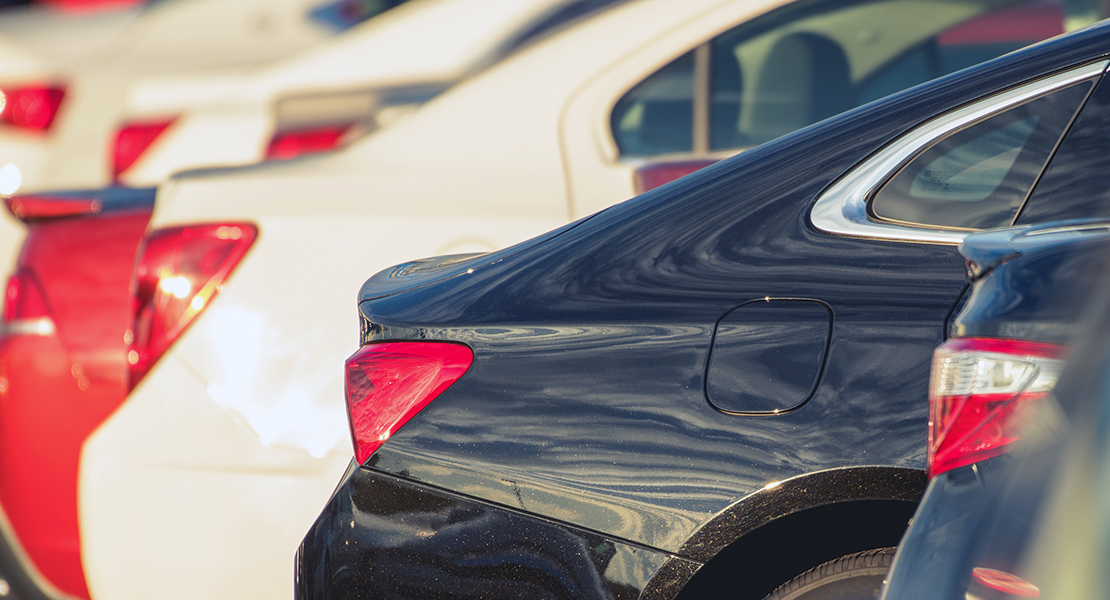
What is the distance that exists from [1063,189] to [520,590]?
1030 mm

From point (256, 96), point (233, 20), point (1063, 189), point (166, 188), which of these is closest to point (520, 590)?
point (1063, 189)

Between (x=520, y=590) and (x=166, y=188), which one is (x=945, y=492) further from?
(x=166, y=188)

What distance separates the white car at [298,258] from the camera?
243cm

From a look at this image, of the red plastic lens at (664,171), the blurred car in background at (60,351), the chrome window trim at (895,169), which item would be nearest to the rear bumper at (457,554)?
the chrome window trim at (895,169)

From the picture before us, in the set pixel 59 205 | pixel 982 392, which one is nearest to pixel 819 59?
pixel 59 205

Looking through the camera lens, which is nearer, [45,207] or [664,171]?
[664,171]

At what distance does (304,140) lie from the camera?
3.85 metres

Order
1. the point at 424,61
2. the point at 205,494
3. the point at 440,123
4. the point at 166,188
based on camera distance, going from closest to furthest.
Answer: the point at 205,494, the point at 166,188, the point at 440,123, the point at 424,61

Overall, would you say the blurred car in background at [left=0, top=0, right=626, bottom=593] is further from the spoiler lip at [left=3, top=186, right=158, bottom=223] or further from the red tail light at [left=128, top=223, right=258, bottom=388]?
the red tail light at [left=128, top=223, right=258, bottom=388]

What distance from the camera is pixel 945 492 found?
4.06 ft

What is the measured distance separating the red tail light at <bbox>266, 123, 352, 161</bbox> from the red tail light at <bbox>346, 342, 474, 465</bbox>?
2146 mm

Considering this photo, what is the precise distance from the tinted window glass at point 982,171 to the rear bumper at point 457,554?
26.0 inches

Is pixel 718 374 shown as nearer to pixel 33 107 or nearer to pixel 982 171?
pixel 982 171

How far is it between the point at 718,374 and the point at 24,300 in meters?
2.04
